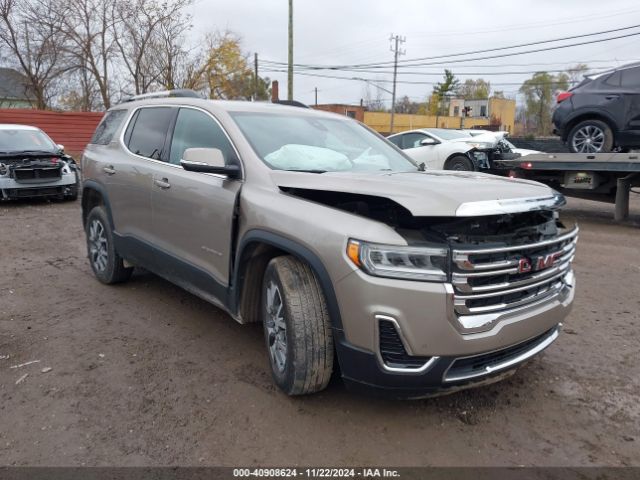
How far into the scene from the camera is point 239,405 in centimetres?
308

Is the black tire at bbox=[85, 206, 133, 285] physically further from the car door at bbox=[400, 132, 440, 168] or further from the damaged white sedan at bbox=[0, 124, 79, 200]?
the car door at bbox=[400, 132, 440, 168]

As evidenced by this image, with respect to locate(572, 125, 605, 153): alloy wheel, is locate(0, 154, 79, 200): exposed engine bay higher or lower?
lower

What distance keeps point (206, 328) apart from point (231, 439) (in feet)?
5.28

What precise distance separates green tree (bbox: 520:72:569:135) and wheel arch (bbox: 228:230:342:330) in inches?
2664

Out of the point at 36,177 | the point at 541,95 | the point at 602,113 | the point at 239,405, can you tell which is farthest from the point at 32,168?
the point at 541,95

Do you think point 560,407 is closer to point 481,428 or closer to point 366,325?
point 481,428

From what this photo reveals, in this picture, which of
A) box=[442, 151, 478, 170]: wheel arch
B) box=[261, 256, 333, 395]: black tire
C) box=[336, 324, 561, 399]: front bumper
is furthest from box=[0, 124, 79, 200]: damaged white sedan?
box=[336, 324, 561, 399]: front bumper

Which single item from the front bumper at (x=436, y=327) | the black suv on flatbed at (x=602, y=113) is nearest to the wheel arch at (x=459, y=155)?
the black suv on flatbed at (x=602, y=113)

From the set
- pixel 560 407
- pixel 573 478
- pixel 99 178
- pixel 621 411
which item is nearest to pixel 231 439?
pixel 573 478

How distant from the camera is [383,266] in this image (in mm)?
2504

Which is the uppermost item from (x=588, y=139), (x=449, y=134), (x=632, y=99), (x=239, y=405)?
(x=632, y=99)

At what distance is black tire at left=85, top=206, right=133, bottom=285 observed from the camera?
5.12 m

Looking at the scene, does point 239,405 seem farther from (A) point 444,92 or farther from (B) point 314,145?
(A) point 444,92

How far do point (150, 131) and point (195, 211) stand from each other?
133 centimetres
